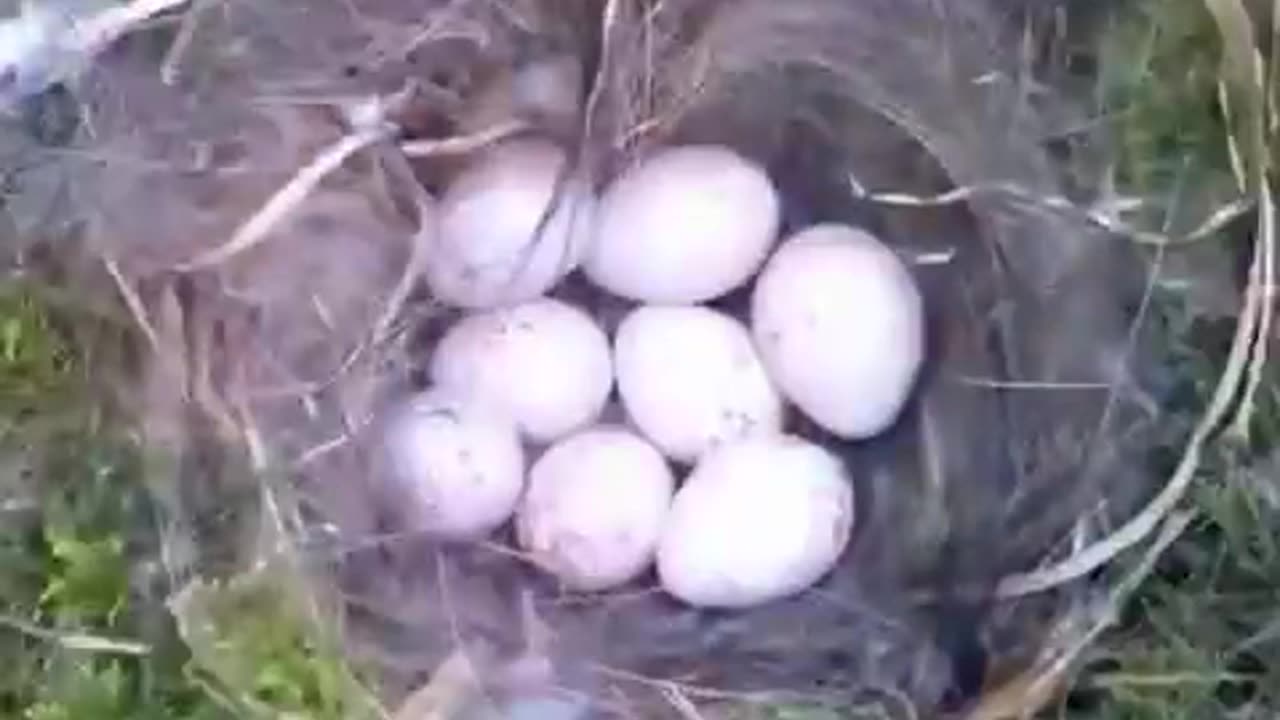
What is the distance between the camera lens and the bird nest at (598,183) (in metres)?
0.86

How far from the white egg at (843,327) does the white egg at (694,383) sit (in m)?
0.01

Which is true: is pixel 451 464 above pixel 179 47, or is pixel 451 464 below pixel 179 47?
below

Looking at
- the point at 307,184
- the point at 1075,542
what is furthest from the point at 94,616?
the point at 1075,542

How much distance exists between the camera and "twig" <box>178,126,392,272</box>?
866mm

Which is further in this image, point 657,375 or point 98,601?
point 657,375

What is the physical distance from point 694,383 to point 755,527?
0.06 m

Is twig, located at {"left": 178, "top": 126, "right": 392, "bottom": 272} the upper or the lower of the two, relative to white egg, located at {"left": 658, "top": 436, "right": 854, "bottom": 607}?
upper

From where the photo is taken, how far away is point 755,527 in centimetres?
90

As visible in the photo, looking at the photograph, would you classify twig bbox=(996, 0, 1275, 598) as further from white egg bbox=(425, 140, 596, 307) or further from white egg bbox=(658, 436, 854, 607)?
white egg bbox=(425, 140, 596, 307)

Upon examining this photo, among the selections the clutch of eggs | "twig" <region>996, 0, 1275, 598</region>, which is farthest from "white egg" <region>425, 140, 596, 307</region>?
"twig" <region>996, 0, 1275, 598</region>

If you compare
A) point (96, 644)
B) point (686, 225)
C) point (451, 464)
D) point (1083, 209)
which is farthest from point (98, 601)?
point (1083, 209)

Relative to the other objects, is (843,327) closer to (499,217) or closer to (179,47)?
(499,217)

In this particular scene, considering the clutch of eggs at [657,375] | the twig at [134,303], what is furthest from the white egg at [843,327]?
the twig at [134,303]

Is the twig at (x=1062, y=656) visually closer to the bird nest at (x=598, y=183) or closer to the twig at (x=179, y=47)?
the bird nest at (x=598, y=183)
